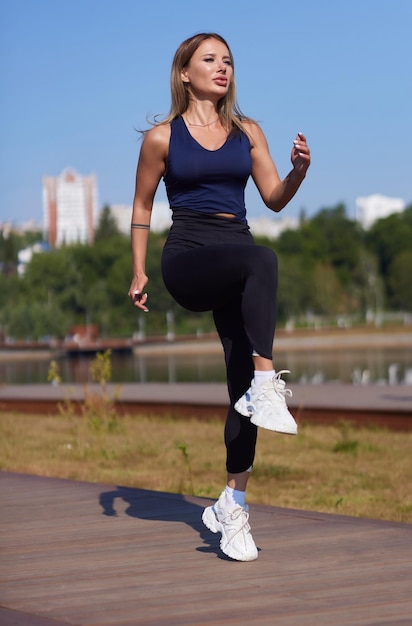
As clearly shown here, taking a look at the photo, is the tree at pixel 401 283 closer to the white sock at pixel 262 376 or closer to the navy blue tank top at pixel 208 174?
the navy blue tank top at pixel 208 174

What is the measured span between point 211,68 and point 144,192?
1.64ft

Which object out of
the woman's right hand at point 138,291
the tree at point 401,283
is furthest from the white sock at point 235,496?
the tree at point 401,283

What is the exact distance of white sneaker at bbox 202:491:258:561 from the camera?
13.1 ft

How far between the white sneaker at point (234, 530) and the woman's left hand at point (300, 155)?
1.16m

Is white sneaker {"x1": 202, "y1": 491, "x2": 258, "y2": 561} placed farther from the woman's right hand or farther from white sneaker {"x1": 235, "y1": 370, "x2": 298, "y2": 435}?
the woman's right hand

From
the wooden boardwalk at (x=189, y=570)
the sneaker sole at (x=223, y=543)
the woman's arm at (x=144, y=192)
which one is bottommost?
the wooden boardwalk at (x=189, y=570)

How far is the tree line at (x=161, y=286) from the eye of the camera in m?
103

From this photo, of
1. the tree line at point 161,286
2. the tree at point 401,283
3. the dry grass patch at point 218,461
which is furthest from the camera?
the tree at point 401,283

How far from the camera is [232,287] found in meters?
3.91

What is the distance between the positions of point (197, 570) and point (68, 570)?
1.46ft

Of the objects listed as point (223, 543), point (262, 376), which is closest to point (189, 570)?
point (223, 543)

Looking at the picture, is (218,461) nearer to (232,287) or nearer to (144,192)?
(144,192)

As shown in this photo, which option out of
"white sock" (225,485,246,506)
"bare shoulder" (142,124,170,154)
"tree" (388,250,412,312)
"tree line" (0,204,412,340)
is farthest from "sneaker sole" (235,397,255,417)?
"tree" (388,250,412,312)

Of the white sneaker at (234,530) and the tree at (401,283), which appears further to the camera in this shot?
the tree at (401,283)
